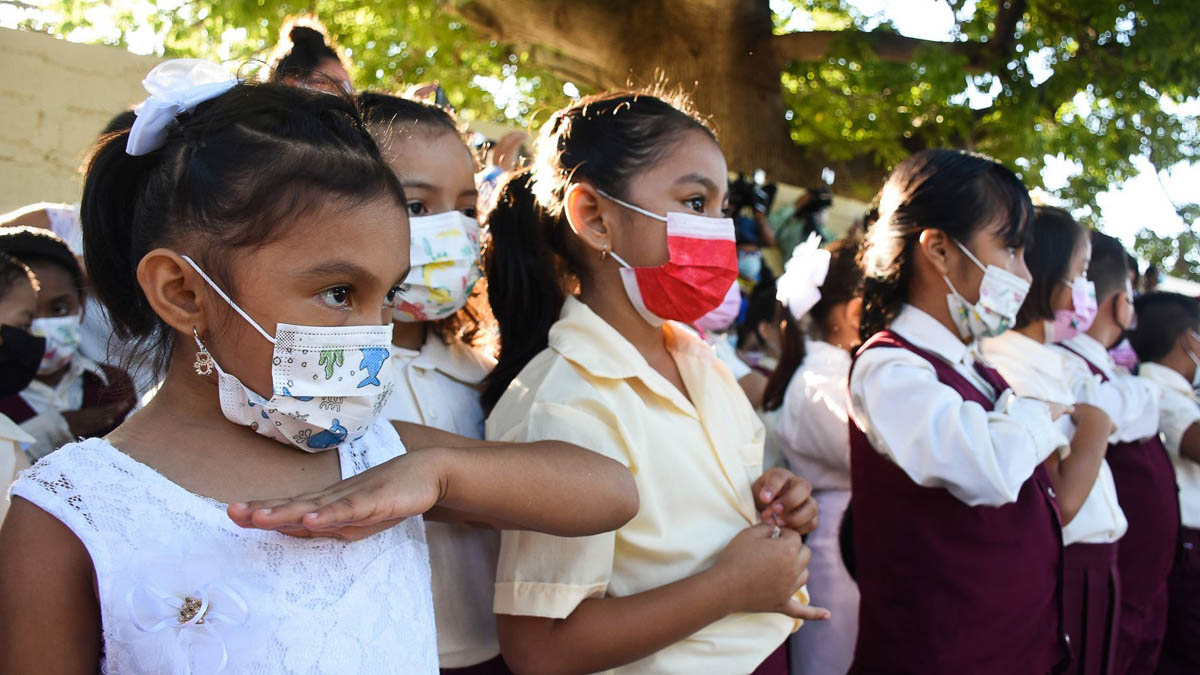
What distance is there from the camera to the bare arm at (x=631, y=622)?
69.6 inches

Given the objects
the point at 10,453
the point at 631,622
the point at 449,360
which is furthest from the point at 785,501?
the point at 10,453

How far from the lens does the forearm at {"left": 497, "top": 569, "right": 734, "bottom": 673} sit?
1767mm

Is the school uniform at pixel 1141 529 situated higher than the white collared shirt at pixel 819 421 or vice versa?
the white collared shirt at pixel 819 421

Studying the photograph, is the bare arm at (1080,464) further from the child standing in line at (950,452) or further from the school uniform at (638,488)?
the school uniform at (638,488)

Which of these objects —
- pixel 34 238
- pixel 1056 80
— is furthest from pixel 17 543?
pixel 1056 80

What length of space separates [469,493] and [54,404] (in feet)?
7.45

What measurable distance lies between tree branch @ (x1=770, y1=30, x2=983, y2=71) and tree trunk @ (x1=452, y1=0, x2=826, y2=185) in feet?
0.52

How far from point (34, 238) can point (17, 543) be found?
2347 millimetres

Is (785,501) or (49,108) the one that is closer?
(785,501)

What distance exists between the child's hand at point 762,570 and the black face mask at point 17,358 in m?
2.07

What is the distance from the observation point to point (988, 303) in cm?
282

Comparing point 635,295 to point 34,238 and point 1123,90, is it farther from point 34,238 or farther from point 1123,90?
point 1123,90

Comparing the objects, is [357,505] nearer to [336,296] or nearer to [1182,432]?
[336,296]

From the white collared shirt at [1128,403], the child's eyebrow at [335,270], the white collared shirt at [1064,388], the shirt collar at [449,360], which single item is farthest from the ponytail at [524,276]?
the white collared shirt at [1128,403]
